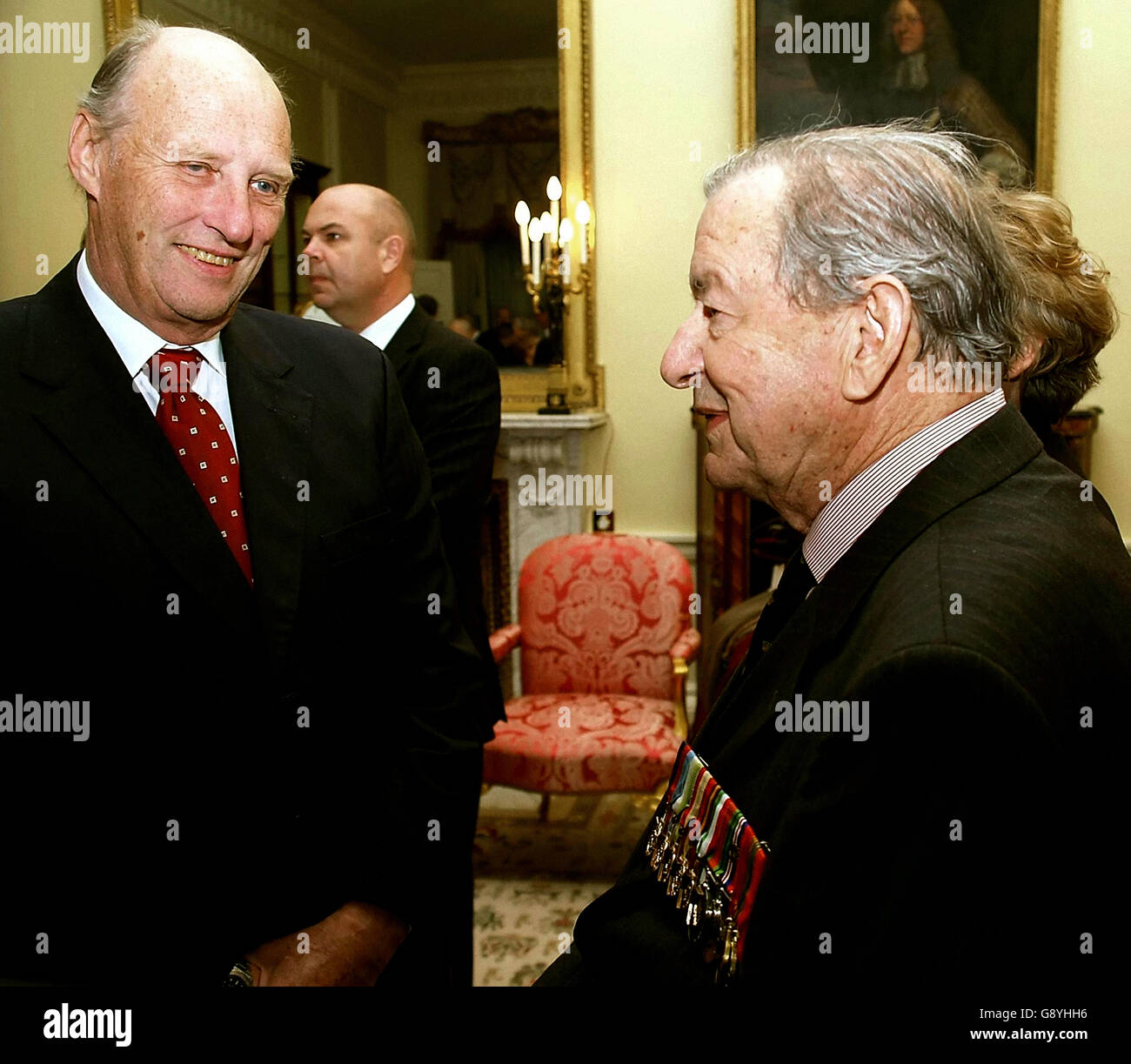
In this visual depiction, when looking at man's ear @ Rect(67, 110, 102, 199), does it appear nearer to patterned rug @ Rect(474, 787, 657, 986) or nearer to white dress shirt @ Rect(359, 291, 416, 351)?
white dress shirt @ Rect(359, 291, 416, 351)

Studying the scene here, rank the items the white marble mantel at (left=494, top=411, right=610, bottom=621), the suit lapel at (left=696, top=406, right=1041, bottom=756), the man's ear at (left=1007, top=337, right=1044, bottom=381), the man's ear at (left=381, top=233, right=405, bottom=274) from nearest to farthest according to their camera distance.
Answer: the suit lapel at (left=696, top=406, right=1041, bottom=756)
the man's ear at (left=1007, top=337, right=1044, bottom=381)
the man's ear at (left=381, top=233, right=405, bottom=274)
the white marble mantel at (left=494, top=411, right=610, bottom=621)

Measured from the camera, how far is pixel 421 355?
329 centimetres

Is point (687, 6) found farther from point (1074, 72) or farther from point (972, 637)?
point (972, 637)

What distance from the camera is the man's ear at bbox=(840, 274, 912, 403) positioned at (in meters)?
1.11

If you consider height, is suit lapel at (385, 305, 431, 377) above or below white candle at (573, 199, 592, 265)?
below

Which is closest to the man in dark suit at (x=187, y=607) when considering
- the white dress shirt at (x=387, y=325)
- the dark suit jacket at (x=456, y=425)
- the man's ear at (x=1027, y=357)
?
the man's ear at (x=1027, y=357)

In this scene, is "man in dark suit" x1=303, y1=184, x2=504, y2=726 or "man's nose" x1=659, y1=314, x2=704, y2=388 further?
"man in dark suit" x1=303, y1=184, x2=504, y2=726

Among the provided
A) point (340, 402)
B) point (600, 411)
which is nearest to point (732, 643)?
point (340, 402)

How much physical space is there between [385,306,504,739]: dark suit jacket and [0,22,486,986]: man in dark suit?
5.46ft

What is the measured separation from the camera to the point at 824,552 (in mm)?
1190

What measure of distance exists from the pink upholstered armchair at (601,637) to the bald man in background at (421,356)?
492 millimetres

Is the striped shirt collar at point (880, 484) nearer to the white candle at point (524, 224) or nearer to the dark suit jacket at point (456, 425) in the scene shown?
the dark suit jacket at point (456, 425)

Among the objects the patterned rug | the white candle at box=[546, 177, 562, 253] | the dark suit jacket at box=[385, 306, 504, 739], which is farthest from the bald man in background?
the white candle at box=[546, 177, 562, 253]

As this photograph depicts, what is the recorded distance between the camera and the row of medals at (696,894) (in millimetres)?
1049
